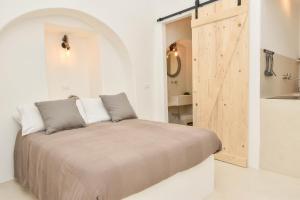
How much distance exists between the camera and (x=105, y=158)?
67.5 inches

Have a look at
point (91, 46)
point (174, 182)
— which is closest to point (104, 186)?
point (174, 182)

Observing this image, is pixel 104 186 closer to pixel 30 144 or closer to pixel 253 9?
pixel 30 144

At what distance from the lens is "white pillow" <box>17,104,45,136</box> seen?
8.78ft

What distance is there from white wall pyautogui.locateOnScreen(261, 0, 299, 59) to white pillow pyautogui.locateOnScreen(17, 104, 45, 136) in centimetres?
303

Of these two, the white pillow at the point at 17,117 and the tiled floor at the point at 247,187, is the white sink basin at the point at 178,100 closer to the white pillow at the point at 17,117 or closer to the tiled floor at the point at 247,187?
the tiled floor at the point at 247,187

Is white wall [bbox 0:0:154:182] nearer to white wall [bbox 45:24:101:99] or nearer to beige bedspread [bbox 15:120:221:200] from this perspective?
white wall [bbox 45:24:101:99]

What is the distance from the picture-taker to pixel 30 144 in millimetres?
2422

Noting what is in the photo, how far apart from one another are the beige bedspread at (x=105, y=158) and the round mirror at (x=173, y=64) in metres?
3.01

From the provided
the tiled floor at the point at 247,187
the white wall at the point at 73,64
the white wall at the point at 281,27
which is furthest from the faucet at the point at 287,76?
the white wall at the point at 73,64

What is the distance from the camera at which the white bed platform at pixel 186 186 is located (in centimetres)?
187

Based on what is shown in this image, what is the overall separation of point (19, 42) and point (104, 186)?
250cm

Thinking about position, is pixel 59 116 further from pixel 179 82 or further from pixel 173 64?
pixel 179 82

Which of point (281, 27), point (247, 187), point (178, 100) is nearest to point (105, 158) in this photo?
point (247, 187)

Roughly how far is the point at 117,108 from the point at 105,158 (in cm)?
165
